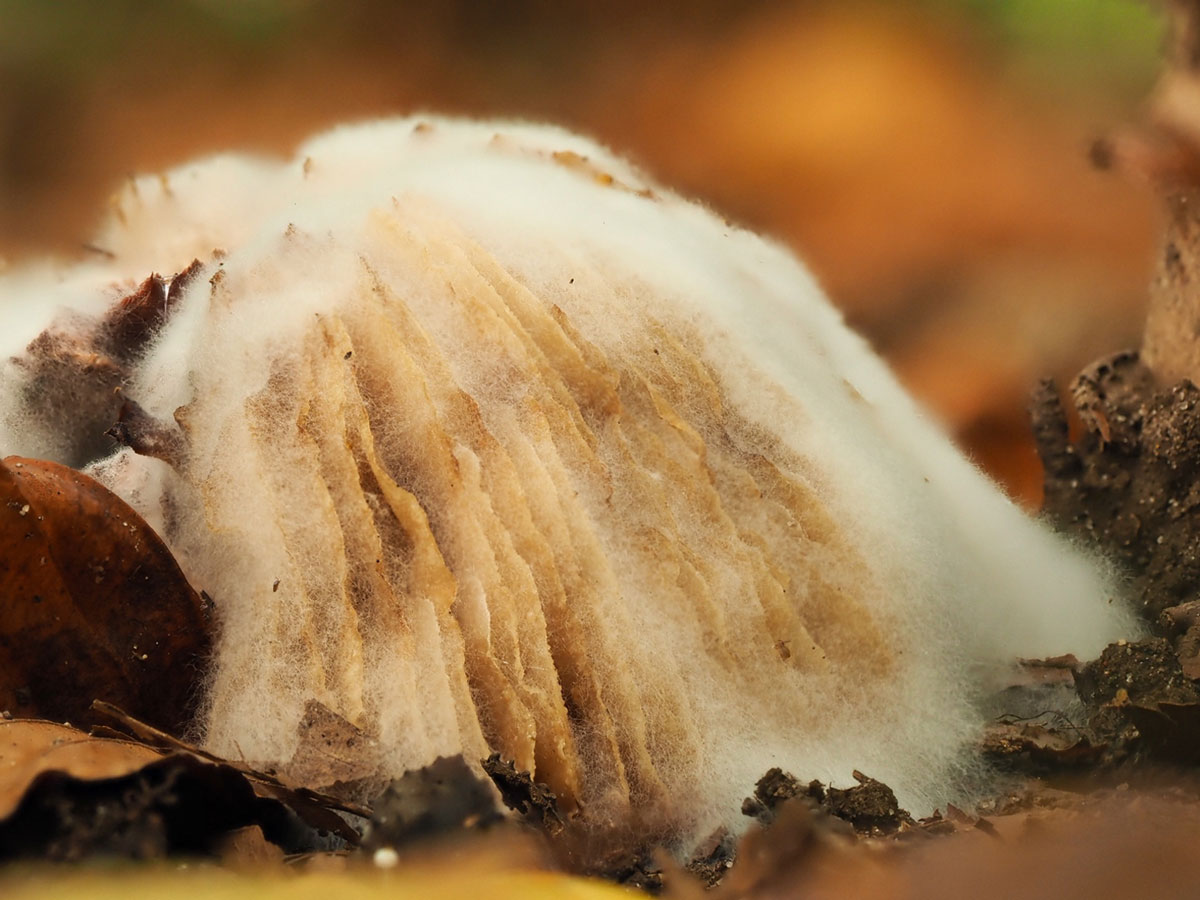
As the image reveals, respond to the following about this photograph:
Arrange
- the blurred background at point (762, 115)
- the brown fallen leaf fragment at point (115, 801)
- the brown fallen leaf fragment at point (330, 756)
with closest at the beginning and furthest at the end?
1. the brown fallen leaf fragment at point (115, 801)
2. the brown fallen leaf fragment at point (330, 756)
3. the blurred background at point (762, 115)

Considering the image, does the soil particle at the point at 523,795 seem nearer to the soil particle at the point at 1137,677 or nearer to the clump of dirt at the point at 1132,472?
the soil particle at the point at 1137,677

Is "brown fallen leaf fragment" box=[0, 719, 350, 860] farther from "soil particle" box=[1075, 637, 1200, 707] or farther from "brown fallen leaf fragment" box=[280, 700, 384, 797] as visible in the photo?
"soil particle" box=[1075, 637, 1200, 707]

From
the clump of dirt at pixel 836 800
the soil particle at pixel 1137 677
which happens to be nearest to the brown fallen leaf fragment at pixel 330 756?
the clump of dirt at pixel 836 800

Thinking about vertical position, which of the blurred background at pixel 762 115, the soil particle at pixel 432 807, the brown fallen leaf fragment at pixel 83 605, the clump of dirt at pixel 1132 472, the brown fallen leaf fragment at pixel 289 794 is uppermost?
the blurred background at pixel 762 115

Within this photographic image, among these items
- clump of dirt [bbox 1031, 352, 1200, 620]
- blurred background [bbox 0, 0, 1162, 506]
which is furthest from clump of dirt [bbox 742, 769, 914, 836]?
blurred background [bbox 0, 0, 1162, 506]

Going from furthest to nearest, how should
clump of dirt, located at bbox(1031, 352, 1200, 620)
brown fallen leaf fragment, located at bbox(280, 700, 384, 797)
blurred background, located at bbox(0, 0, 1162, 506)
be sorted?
blurred background, located at bbox(0, 0, 1162, 506) → clump of dirt, located at bbox(1031, 352, 1200, 620) → brown fallen leaf fragment, located at bbox(280, 700, 384, 797)

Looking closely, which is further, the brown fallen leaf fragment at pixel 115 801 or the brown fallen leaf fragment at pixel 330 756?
the brown fallen leaf fragment at pixel 330 756

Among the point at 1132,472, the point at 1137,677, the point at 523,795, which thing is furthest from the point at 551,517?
the point at 1132,472

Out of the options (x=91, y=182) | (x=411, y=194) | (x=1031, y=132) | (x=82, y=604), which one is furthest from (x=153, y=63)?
(x=1031, y=132)
